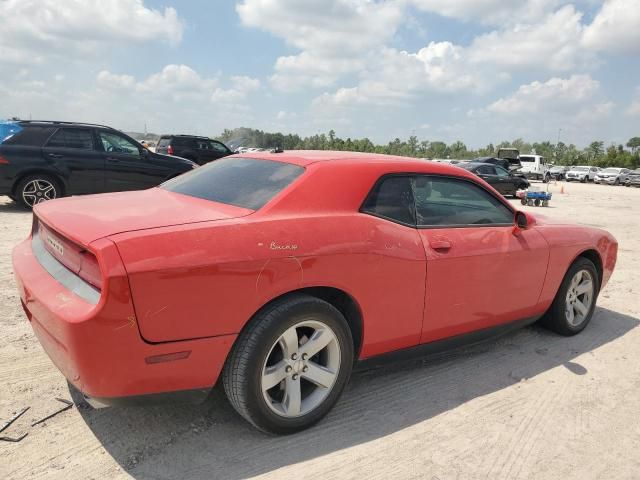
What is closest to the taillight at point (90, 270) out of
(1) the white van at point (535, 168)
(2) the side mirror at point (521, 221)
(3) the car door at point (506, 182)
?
(2) the side mirror at point (521, 221)

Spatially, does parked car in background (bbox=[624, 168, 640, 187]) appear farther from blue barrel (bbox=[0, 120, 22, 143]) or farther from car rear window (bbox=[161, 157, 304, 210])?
car rear window (bbox=[161, 157, 304, 210])

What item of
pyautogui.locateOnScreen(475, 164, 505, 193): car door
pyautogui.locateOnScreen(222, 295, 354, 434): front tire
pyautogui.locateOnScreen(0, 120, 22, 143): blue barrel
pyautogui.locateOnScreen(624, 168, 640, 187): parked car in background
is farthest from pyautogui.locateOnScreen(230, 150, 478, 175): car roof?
pyautogui.locateOnScreen(624, 168, 640, 187): parked car in background

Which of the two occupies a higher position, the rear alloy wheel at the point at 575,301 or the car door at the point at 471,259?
the car door at the point at 471,259

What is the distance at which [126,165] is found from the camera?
32.8 ft

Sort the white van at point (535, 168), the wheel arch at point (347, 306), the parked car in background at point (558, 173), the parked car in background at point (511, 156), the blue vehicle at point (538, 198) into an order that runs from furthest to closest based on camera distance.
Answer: the parked car in background at point (558, 173), the white van at point (535, 168), the parked car in background at point (511, 156), the blue vehicle at point (538, 198), the wheel arch at point (347, 306)

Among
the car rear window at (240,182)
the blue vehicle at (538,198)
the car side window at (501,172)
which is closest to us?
the car rear window at (240,182)

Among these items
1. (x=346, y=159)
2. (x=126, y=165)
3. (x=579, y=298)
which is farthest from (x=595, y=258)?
(x=126, y=165)

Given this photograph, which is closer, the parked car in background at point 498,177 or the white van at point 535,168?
the parked car in background at point 498,177

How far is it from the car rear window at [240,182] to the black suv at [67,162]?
6669 mm

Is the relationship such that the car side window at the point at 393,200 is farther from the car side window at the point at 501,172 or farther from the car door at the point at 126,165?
the car side window at the point at 501,172

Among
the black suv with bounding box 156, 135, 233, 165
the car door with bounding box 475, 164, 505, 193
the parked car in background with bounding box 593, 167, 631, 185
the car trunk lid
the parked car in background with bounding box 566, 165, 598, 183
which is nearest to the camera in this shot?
the car trunk lid

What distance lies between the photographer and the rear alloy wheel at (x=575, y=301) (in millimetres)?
4371

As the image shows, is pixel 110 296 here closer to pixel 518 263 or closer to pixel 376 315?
pixel 376 315

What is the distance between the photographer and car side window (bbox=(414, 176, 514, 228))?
3354 millimetres
